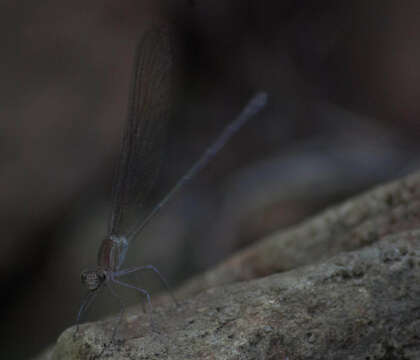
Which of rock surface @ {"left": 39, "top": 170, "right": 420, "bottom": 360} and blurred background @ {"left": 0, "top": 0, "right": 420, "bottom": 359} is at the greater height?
A: blurred background @ {"left": 0, "top": 0, "right": 420, "bottom": 359}

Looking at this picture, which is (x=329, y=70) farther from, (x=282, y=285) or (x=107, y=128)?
(x=282, y=285)

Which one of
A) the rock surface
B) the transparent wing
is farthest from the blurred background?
the rock surface

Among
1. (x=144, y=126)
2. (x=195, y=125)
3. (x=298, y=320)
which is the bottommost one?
(x=298, y=320)

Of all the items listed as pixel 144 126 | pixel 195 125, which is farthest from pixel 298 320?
pixel 195 125

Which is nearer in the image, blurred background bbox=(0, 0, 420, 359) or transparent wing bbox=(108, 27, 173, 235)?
transparent wing bbox=(108, 27, 173, 235)

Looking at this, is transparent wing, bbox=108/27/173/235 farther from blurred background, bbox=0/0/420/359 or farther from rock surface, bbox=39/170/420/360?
blurred background, bbox=0/0/420/359

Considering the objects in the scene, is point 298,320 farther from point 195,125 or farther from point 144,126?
point 195,125

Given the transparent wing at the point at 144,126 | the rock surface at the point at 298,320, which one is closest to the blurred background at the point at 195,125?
the transparent wing at the point at 144,126
